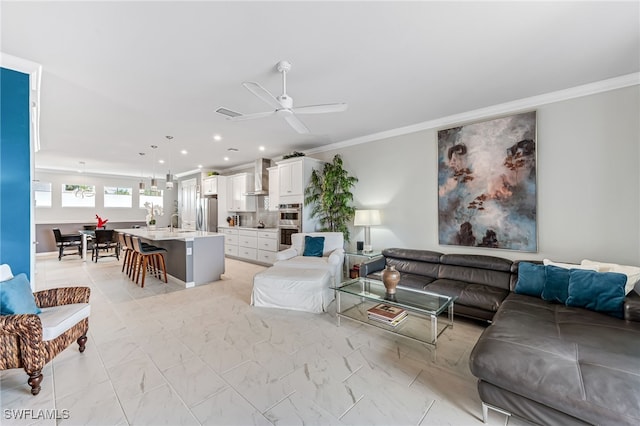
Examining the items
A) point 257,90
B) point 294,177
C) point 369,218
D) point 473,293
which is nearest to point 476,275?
point 473,293

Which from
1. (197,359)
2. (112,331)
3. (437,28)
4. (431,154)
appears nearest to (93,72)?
(112,331)

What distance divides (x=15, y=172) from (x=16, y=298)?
3.92 feet

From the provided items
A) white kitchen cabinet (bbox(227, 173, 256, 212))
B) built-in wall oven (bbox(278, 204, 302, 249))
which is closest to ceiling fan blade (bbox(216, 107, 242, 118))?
built-in wall oven (bbox(278, 204, 302, 249))

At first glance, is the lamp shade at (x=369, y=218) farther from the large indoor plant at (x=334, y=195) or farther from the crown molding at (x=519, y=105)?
the crown molding at (x=519, y=105)

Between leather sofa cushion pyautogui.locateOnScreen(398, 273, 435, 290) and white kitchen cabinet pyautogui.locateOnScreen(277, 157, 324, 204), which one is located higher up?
white kitchen cabinet pyautogui.locateOnScreen(277, 157, 324, 204)

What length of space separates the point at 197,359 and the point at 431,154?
411 cm

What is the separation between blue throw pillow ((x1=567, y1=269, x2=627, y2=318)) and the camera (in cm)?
222

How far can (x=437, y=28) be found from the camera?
2.05m

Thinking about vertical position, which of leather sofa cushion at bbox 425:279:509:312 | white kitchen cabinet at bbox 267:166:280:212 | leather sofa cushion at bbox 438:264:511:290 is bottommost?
leather sofa cushion at bbox 425:279:509:312

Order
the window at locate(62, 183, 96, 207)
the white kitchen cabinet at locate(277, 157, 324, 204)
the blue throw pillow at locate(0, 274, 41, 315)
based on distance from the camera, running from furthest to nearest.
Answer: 1. the window at locate(62, 183, 96, 207)
2. the white kitchen cabinet at locate(277, 157, 324, 204)
3. the blue throw pillow at locate(0, 274, 41, 315)

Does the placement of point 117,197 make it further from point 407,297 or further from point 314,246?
point 407,297

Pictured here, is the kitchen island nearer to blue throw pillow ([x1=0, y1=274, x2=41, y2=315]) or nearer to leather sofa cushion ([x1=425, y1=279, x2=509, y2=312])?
blue throw pillow ([x1=0, y1=274, x2=41, y2=315])

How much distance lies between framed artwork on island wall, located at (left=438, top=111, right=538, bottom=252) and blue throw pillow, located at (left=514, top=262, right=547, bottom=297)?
0.64m

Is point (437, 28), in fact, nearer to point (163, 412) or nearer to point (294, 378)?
point (294, 378)
